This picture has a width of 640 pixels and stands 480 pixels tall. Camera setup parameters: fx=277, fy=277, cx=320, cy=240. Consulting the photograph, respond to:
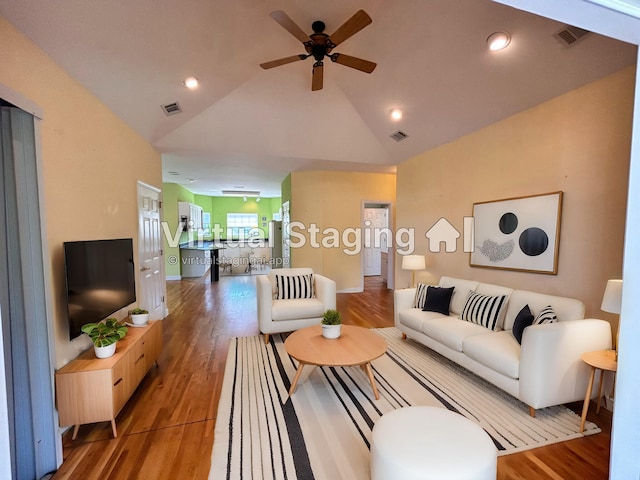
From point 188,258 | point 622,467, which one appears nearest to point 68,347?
point 622,467

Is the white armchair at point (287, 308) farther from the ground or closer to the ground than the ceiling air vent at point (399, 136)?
closer to the ground

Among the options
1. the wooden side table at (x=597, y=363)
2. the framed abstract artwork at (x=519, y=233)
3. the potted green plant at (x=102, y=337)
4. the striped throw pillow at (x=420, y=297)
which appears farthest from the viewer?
the striped throw pillow at (x=420, y=297)

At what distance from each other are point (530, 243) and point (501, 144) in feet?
3.79

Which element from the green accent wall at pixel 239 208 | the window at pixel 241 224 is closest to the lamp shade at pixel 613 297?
the green accent wall at pixel 239 208

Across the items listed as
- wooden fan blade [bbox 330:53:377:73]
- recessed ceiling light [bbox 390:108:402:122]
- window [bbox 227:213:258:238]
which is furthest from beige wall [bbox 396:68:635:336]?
window [bbox 227:213:258:238]

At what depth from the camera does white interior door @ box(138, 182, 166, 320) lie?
3.57m

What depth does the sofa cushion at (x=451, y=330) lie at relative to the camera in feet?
8.51

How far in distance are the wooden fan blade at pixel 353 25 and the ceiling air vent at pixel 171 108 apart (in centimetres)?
206

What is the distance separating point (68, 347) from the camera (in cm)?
202

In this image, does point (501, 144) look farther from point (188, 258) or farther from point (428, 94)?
point (188, 258)

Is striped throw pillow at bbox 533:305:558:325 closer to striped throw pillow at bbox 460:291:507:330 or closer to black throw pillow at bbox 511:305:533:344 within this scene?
black throw pillow at bbox 511:305:533:344

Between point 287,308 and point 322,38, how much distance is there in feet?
9.09

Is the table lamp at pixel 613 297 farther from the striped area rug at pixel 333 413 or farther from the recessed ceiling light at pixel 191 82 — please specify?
the recessed ceiling light at pixel 191 82

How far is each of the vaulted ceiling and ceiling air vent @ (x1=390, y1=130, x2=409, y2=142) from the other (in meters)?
0.07
